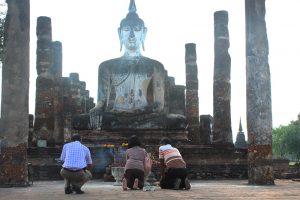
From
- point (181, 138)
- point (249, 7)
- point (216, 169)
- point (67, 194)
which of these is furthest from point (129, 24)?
point (67, 194)

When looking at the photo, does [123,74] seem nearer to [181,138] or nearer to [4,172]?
[181,138]

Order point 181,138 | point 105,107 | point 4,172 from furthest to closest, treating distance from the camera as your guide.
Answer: point 105,107, point 181,138, point 4,172

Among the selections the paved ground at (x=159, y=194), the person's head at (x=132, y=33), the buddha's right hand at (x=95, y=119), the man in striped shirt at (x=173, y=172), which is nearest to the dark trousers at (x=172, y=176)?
the man in striped shirt at (x=173, y=172)

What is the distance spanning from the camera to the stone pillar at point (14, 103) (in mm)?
11297

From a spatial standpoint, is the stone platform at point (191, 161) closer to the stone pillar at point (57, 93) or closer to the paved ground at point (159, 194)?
the paved ground at point (159, 194)

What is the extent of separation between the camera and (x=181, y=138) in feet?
60.8

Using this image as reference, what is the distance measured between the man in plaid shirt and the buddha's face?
1230cm

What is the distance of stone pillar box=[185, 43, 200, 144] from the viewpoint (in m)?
24.1

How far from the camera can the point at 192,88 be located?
2442 cm

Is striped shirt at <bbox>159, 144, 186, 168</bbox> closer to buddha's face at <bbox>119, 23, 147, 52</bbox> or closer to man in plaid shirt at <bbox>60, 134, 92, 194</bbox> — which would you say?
man in plaid shirt at <bbox>60, 134, 92, 194</bbox>

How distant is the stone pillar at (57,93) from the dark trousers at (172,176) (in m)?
13.0

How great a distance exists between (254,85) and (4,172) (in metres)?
5.32

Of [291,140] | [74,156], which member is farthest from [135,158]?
Result: [291,140]

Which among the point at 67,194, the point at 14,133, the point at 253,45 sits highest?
the point at 253,45
